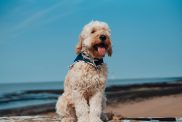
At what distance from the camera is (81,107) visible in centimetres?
601

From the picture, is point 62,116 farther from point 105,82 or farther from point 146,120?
point 146,120

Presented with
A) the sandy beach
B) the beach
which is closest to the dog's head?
the beach

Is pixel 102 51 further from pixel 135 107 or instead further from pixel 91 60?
pixel 135 107

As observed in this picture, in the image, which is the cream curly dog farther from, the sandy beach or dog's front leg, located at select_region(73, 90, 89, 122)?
the sandy beach

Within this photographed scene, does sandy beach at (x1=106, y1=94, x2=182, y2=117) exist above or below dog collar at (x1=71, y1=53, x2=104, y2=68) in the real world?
above

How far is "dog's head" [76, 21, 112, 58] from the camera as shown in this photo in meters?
5.87

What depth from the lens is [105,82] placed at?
240 inches

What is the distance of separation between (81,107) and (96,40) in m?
0.79

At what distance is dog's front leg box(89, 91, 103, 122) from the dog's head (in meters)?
0.46

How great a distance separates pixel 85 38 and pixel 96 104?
76 centimetres

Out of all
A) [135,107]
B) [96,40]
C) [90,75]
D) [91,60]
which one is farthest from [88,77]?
[135,107]

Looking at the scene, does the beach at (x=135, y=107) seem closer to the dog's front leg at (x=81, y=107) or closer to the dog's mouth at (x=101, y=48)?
the dog's front leg at (x=81, y=107)

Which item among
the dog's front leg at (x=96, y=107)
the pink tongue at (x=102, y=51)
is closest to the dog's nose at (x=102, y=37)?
the pink tongue at (x=102, y=51)

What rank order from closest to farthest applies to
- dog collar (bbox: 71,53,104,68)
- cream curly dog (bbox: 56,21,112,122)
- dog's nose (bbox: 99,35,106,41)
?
dog's nose (bbox: 99,35,106,41)
cream curly dog (bbox: 56,21,112,122)
dog collar (bbox: 71,53,104,68)
